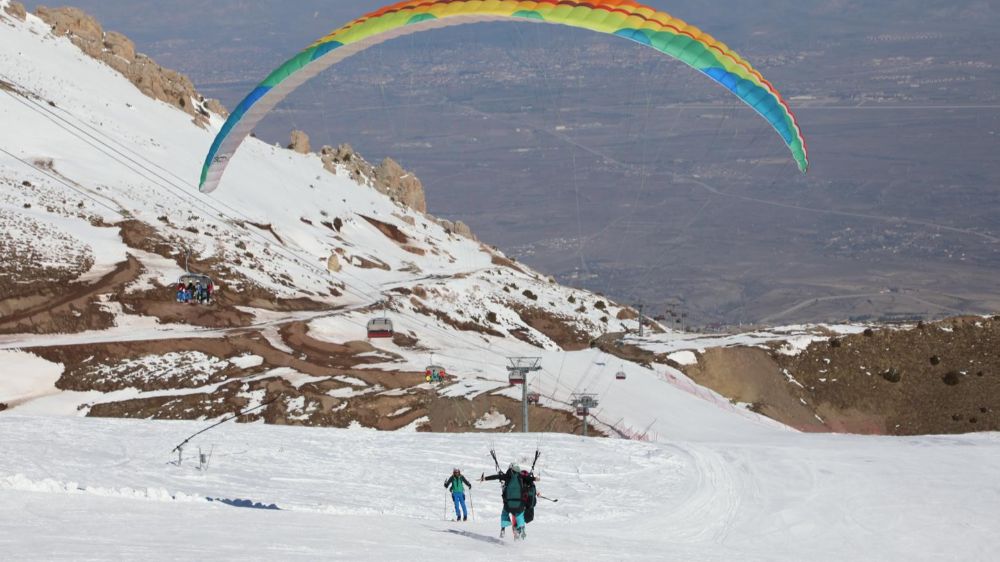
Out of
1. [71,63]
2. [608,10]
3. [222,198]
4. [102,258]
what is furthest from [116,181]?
[608,10]

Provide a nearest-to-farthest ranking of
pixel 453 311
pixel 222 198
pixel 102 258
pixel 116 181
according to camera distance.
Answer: pixel 102 258 < pixel 453 311 < pixel 116 181 < pixel 222 198

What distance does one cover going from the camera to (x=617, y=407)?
49469 millimetres

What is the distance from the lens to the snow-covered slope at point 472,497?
63.3 ft

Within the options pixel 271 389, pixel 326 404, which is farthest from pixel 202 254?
pixel 326 404

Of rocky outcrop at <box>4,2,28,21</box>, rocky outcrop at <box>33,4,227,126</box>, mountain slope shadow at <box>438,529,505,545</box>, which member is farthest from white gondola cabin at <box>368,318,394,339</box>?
rocky outcrop at <box>4,2,28,21</box>

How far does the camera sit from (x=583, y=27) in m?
22.4

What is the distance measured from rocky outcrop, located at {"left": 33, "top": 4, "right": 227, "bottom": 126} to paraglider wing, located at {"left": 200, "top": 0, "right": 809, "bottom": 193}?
9224 centimetres

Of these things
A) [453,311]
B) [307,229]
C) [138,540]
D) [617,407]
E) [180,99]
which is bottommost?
[138,540]

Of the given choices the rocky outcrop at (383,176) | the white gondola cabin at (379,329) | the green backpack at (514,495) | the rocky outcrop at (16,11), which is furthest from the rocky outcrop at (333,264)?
the green backpack at (514,495)

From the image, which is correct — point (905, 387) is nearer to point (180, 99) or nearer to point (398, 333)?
point (398, 333)

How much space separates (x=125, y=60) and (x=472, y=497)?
10056cm

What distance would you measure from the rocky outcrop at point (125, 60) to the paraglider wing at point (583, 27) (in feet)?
303

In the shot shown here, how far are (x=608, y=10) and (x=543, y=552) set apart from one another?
35.2 feet

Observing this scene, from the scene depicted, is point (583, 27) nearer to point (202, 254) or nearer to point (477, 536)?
point (477, 536)
